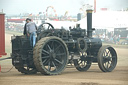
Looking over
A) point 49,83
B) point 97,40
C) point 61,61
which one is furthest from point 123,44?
point 49,83

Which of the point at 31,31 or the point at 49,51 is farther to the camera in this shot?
the point at 31,31

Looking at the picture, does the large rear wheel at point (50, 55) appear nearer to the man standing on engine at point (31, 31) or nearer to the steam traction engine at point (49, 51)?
the steam traction engine at point (49, 51)

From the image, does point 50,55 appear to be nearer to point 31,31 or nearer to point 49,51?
point 49,51

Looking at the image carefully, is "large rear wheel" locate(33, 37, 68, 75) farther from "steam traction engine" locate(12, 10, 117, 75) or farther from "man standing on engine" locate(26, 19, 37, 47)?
"man standing on engine" locate(26, 19, 37, 47)

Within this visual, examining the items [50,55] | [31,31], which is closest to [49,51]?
[50,55]

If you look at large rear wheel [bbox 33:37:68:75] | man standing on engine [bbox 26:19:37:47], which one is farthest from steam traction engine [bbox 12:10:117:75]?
man standing on engine [bbox 26:19:37:47]

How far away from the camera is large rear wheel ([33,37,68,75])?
10.7m

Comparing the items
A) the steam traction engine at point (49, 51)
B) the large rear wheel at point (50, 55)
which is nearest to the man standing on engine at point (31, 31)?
the steam traction engine at point (49, 51)

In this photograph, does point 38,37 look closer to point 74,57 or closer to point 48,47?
point 48,47

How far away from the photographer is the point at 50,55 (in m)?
11.3

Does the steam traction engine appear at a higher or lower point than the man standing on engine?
lower

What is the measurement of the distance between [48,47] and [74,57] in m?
1.65

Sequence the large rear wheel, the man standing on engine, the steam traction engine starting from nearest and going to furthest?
the large rear wheel < the steam traction engine < the man standing on engine

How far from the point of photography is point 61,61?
38.4 feet
